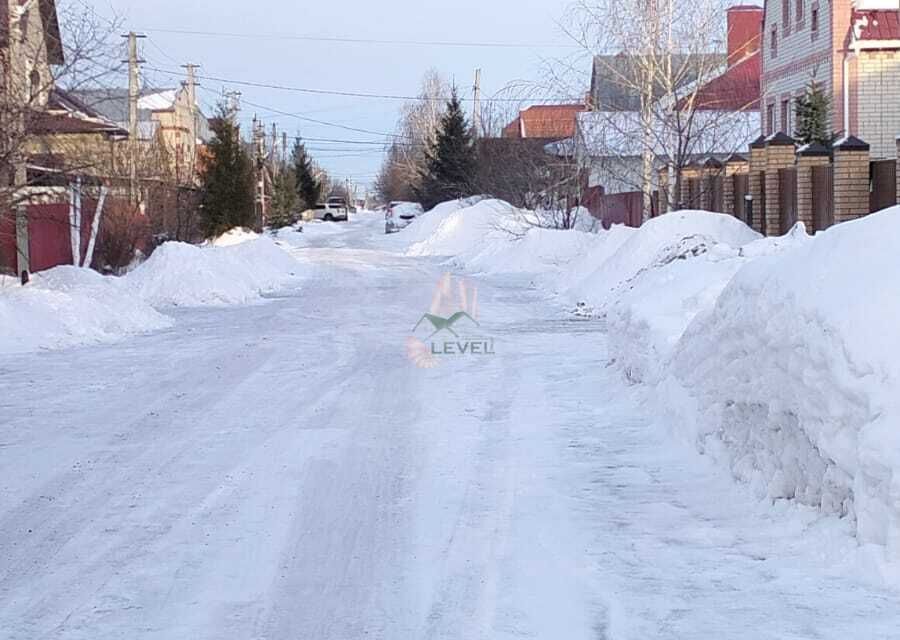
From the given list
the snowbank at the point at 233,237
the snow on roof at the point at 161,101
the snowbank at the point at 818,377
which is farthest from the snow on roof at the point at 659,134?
the snow on roof at the point at 161,101

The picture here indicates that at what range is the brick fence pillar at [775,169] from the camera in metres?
24.7

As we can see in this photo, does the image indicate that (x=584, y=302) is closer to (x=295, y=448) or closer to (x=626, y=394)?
(x=626, y=394)

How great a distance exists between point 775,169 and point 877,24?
11320 millimetres

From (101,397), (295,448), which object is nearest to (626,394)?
(295,448)

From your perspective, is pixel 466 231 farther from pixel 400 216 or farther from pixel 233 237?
pixel 400 216

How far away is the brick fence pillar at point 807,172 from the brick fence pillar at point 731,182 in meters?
4.53

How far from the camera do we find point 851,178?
839 inches

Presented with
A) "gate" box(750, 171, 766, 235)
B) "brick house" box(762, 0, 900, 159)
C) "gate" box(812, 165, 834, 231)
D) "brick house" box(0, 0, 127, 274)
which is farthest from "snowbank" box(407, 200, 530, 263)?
"gate" box(812, 165, 834, 231)

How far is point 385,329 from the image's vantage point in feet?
64.2

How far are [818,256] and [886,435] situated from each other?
1688 mm

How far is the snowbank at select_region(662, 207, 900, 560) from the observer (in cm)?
613

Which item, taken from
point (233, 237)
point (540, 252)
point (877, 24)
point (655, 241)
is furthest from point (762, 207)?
point (233, 237)

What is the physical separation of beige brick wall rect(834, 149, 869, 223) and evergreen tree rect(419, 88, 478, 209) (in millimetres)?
44714
